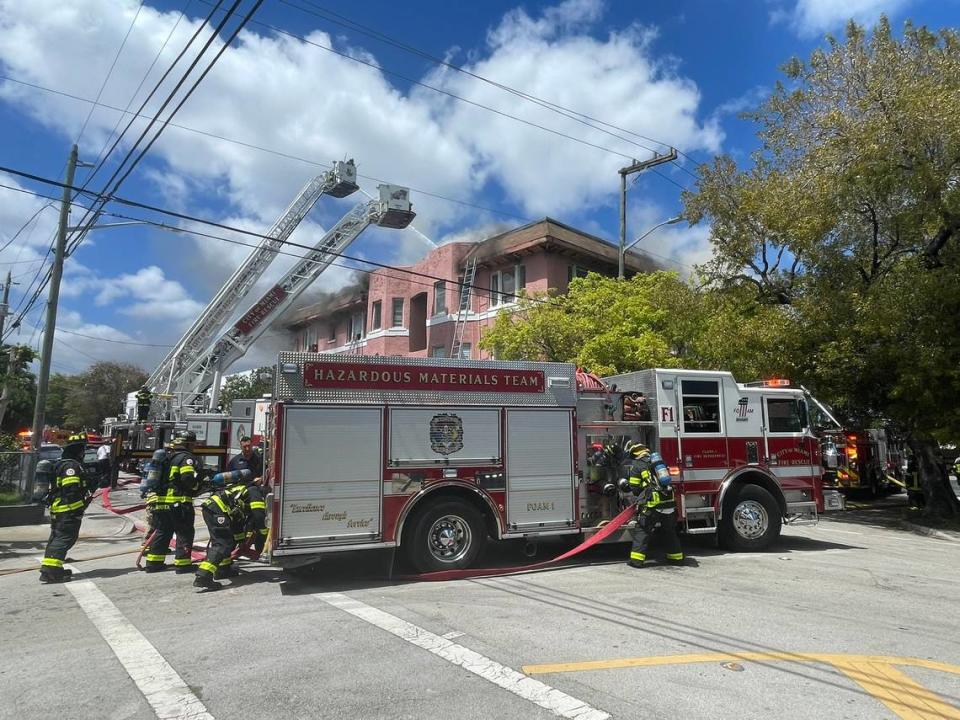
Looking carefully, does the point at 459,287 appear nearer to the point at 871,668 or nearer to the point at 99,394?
the point at 871,668

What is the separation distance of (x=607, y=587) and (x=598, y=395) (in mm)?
2597

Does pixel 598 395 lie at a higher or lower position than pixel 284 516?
higher

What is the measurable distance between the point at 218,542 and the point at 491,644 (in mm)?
3556

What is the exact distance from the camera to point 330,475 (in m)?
7.08

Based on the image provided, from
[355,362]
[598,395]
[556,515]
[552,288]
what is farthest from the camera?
[552,288]

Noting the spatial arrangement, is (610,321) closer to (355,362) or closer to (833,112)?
(833,112)

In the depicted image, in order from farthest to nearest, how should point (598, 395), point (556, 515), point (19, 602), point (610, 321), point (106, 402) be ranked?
point (106, 402) → point (610, 321) → point (598, 395) → point (556, 515) → point (19, 602)

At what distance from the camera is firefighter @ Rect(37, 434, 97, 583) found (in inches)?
296

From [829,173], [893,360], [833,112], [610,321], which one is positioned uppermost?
[833,112]

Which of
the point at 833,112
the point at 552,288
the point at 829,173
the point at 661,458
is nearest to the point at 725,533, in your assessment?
the point at 661,458

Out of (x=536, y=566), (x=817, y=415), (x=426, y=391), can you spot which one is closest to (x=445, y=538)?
(x=536, y=566)

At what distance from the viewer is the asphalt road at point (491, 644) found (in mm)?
3992

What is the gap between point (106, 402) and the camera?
51156mm

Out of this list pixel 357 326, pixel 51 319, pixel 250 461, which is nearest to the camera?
pixel 250 461
